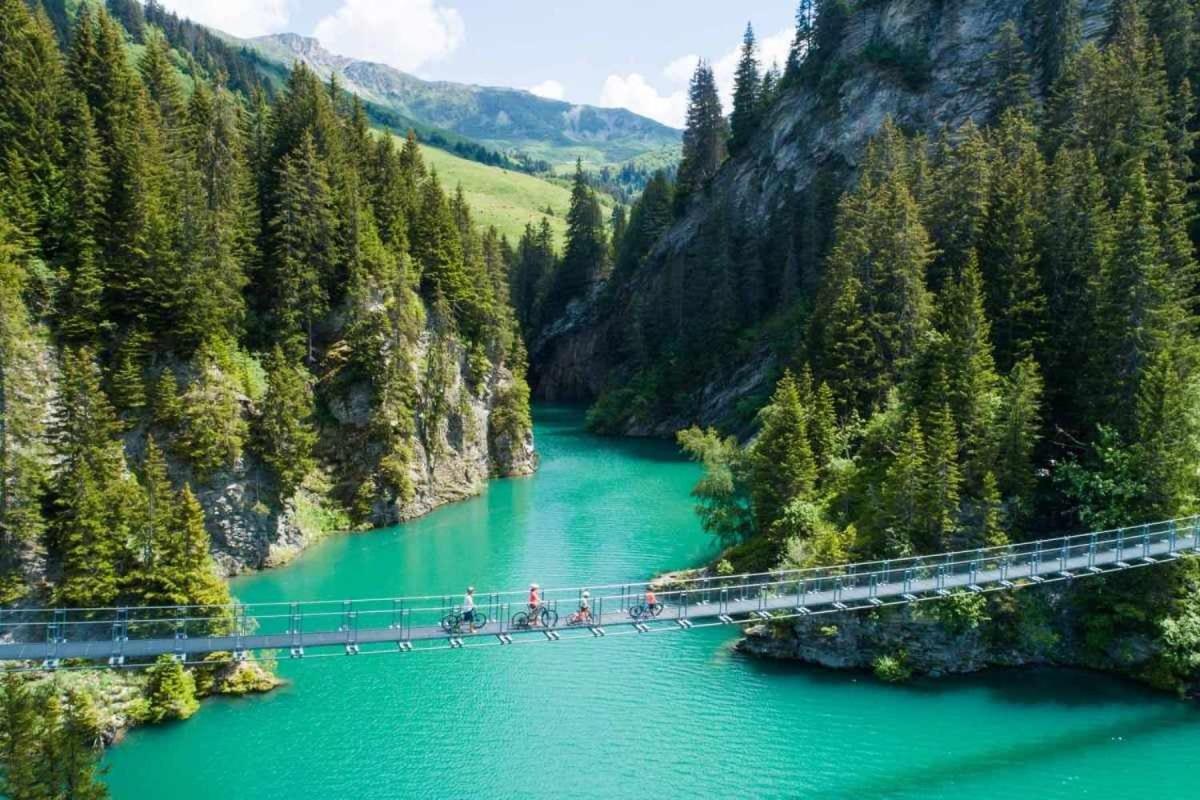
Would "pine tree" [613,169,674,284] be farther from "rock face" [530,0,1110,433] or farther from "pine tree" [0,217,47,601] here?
"pine tree" [0,217,47,601]

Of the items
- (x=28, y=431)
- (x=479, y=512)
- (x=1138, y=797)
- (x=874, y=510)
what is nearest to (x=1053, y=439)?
(x=874, y=510)

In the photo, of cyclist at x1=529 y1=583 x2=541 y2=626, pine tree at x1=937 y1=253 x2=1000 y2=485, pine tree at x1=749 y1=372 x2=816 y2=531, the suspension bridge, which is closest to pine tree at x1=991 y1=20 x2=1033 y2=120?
pine tree at x1=937 y1=253 x2=1000 y2=485

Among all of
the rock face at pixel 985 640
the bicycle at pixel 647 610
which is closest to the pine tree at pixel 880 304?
the rock face at pixel 985 640

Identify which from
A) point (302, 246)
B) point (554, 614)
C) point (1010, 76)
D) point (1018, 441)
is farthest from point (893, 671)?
point (1010, 76)

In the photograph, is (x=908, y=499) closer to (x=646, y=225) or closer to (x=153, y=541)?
(x=153, y=541)

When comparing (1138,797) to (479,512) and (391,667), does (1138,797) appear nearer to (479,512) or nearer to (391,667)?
(391,667)

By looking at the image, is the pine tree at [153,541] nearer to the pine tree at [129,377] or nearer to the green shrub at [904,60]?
the pine tree at [129,377]
